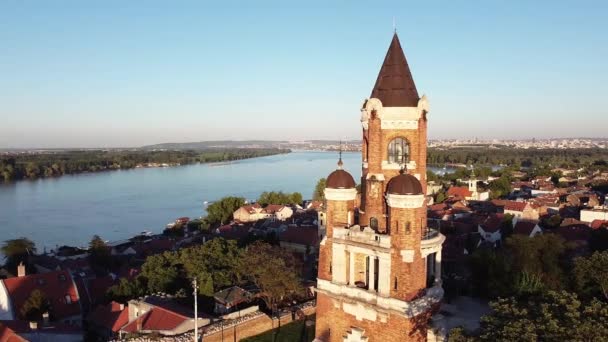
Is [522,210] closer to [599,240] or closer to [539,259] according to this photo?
[599,240]

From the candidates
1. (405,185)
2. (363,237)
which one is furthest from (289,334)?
(405,185)

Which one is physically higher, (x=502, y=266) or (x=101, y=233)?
(x=502, y=266)

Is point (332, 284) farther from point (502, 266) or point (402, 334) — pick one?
point (502, 266)

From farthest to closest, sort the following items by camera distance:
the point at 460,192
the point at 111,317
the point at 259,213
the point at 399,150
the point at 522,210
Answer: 1. the point at 460,192
2. the point at 259,213
3. the point at 522,210
4. the point at 111,317
5. the point at 399,150

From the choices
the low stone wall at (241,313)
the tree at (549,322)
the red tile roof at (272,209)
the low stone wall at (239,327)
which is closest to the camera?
the tree at (549,322)

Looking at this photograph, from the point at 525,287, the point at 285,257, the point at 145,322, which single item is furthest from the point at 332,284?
the point at 285,257

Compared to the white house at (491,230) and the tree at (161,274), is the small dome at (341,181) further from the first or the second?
the white house at (491,230)

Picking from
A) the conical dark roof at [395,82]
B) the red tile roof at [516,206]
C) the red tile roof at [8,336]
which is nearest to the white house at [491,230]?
the red tile roof at [516,206]
